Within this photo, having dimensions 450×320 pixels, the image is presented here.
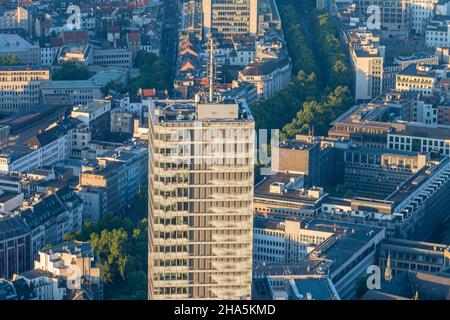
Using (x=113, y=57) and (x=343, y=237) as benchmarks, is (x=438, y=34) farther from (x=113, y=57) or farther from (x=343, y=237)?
(x=343, y=237)

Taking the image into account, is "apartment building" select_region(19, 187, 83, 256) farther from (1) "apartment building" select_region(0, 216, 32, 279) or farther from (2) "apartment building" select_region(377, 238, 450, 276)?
(2) "apartment building" select_region(377, 238, 450, 276)

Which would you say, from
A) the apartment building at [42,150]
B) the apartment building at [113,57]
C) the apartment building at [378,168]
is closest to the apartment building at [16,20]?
the apartment building at [113,57]

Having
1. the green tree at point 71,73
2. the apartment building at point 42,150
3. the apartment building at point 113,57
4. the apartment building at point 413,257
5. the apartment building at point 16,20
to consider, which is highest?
the apartment building at point 16,20

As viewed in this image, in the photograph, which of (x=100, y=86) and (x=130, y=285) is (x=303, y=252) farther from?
(x=100, y=86)

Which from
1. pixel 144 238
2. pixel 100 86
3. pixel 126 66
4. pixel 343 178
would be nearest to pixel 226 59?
pixel 126 66

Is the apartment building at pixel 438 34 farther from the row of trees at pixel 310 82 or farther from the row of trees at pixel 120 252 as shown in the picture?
A: the row of trees at pixel 120 252

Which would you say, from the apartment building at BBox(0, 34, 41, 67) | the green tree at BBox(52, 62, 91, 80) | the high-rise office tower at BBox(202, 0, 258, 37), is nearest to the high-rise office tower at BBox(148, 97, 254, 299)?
the green tree at BBox(52, 62, 91, 80)
